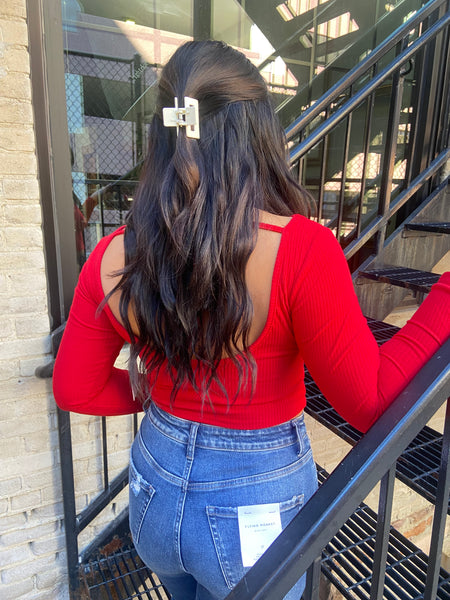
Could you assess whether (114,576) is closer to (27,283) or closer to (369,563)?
(369,563)

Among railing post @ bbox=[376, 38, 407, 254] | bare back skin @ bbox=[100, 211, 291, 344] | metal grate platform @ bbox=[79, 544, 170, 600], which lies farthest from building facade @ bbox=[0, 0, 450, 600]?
railing post @ bbox=[376, 38, 407, 254]

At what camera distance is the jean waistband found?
87 centimetres

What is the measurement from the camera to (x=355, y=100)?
176 cm

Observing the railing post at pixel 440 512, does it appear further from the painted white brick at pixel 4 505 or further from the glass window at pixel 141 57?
the painted white brick at pixel 4 505

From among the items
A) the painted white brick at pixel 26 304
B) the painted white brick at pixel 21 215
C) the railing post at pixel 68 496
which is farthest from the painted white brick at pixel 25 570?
the painted white brick at pixel 21 215

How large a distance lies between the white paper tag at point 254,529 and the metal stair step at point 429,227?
67.0 inches

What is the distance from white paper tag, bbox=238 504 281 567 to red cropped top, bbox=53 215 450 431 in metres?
0.16

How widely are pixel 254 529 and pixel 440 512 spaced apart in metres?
0.35

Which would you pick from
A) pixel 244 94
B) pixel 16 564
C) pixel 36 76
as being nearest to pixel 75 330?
pixel 244 94

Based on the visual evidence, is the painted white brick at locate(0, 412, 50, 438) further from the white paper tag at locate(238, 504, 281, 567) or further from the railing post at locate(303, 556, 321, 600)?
the railing post at locate(303, 556, 321, 600)

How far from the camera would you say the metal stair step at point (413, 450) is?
3.97ft

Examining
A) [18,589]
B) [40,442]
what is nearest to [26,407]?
[40,442]

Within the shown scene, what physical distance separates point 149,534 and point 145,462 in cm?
15

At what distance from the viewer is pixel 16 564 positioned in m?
2.02
